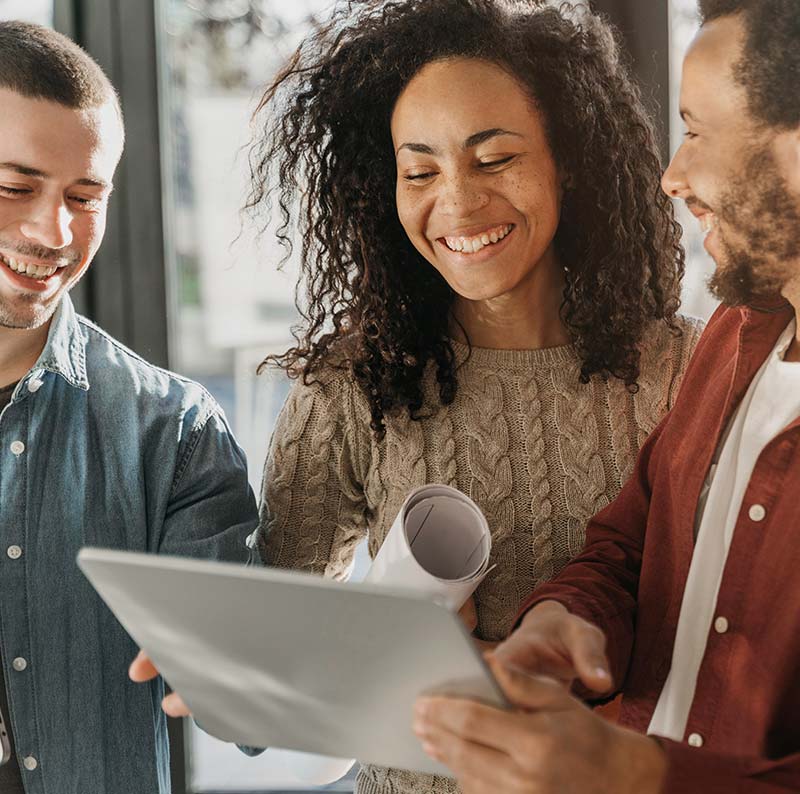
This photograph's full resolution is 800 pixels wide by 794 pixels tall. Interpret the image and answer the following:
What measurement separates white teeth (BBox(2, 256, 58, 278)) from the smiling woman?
0.37 meters

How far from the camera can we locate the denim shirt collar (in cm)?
159

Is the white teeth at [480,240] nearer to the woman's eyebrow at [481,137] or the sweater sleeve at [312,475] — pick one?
the woman's eyebrow at [481,137]

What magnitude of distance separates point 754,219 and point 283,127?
0.84m

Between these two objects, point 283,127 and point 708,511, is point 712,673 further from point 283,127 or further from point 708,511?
point 283,127

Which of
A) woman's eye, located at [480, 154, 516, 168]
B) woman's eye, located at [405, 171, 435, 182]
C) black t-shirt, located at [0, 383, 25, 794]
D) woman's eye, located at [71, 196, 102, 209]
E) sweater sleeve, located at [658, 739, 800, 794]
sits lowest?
black t-shirt, located at [0, 383, 25, 794]

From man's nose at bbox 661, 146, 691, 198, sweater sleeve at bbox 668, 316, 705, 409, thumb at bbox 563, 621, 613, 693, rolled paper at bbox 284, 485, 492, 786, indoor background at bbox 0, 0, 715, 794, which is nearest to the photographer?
thumb at bbox 563, 621, 613, 693

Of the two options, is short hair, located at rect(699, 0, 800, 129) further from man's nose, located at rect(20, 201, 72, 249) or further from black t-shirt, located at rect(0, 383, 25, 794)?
black t-shirt, located at rect(0, 383, 25, 794)

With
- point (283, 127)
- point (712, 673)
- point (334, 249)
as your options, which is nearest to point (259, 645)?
point (712, 673)

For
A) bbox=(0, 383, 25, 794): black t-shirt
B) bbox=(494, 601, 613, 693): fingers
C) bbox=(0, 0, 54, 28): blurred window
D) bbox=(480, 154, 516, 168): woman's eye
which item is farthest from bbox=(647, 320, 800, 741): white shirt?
bbox=(0, 0, 54, 28): blurred window

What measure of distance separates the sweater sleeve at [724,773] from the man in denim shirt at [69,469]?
78cm

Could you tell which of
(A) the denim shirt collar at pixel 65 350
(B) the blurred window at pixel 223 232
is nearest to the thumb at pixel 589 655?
(A) the denim shirt collar at pixel 65 350

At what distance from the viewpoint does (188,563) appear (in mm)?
968

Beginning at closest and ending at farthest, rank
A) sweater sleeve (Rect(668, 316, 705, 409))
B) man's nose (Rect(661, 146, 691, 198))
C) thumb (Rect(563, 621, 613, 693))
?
thumb (Rect(563, 621, 613, 693))
man's nose (Rect(661, 146, 691, 198))
sweater sleeve (Rect(668, 316, 705, 409))

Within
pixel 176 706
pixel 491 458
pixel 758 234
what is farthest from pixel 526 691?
pixel 491 458
